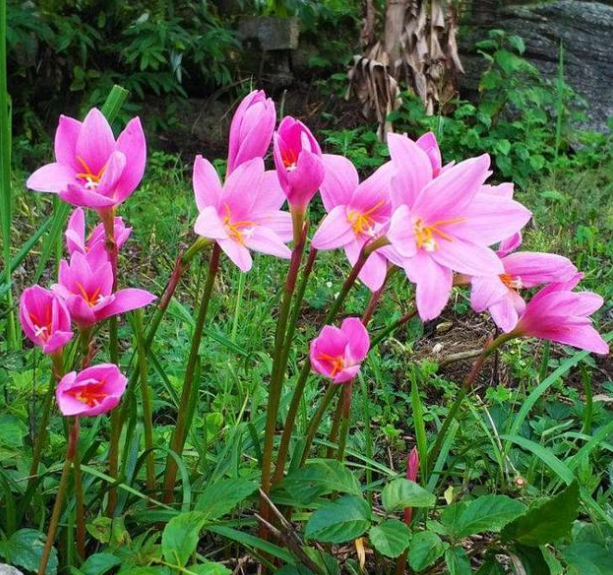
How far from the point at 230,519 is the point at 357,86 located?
4.17 meters

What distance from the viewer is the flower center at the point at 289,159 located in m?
0.78

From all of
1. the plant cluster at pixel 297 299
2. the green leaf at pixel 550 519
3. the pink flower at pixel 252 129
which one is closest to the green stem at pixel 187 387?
the plant cluster at pixel 297 299

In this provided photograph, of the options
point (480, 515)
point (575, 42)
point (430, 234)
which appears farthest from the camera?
point (575, 42)

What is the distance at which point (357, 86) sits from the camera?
15.8ft

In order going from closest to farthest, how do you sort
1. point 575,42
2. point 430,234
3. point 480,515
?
point 430,234 < point 480,515 < point 575,42

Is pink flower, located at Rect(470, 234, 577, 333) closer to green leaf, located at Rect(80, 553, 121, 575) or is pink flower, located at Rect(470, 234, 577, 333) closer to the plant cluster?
the plant cluster

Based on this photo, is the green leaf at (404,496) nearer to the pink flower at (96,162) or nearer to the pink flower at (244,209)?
the pink flower at (244,209)

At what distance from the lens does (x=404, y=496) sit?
86 cm

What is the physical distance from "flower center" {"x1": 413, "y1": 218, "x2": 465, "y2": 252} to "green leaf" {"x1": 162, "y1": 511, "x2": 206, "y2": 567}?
401mm

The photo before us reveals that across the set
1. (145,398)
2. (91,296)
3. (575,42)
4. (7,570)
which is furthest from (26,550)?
(575,42)

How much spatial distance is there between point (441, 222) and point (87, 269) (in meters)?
0.40

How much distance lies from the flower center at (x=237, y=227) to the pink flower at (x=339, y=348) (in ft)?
0.46

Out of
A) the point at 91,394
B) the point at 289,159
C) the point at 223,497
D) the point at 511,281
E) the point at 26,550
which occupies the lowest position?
the point at 26,550

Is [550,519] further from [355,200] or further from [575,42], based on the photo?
[575,42]
